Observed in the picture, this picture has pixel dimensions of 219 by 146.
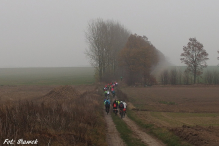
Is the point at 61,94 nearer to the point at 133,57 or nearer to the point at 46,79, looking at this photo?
the point at 133,57

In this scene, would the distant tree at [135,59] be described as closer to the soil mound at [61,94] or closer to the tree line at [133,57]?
the tree line at [133,57]

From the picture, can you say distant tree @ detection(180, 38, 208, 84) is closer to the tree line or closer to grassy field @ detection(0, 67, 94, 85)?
the tree line

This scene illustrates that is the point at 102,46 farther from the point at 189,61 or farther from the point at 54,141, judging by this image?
the point at 54,141

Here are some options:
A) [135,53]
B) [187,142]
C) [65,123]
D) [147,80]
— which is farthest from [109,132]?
[147,80]

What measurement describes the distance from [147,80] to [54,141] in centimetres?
6120

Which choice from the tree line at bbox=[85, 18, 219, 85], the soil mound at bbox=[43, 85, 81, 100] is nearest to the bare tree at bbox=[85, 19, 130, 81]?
the tree line at bbox=[85, 18, 219, 85]

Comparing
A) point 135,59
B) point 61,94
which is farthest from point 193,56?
point 61,94

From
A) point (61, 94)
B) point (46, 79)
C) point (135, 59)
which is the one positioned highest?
point (135, 59)

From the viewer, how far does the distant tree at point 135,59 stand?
6338cm

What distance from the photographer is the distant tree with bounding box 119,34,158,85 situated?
6338 centimetres

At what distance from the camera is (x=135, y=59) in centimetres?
6406

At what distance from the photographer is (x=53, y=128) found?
9578 millimetres

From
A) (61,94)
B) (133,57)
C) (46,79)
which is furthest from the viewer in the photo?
(46,79)

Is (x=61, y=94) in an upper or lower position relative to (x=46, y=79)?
upper
